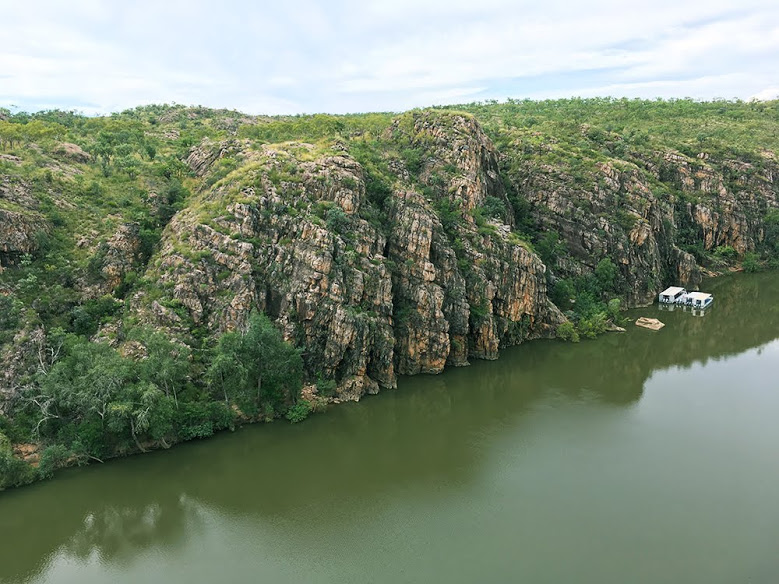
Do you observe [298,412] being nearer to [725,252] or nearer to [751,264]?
[725,252]

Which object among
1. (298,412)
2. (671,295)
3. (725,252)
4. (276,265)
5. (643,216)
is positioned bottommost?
(298,412)

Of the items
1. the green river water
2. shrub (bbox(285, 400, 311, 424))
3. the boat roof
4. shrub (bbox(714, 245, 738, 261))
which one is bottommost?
the green river water

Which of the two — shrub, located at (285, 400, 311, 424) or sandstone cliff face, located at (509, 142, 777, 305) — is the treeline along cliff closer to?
shrub, located at (285, 400, 311, 424)

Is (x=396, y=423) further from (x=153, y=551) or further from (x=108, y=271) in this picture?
(x=108, y=271)

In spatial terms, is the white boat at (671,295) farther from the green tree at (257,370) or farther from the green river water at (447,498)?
the green tree at (257,370)

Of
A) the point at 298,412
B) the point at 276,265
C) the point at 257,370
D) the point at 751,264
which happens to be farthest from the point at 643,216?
the point at 257,370

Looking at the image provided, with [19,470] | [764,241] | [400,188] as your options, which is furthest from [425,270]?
[764,241]

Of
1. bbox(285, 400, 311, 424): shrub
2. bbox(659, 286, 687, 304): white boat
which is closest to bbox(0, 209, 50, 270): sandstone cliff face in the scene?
bbox(285, 400, 311, 424): shrub
